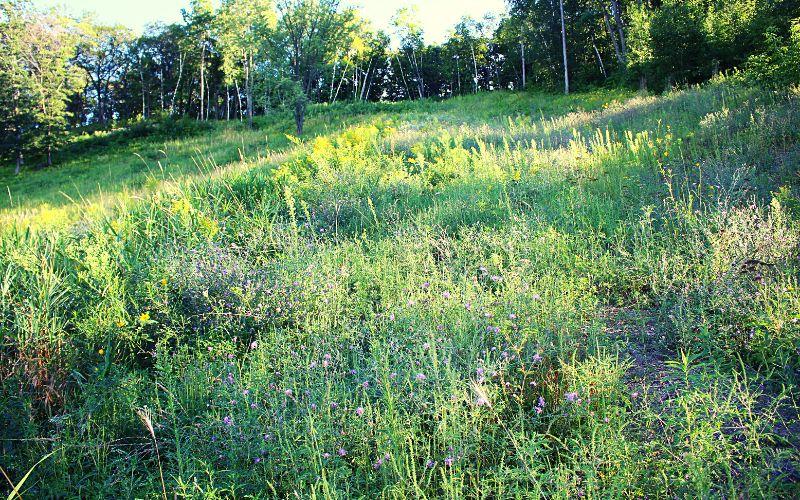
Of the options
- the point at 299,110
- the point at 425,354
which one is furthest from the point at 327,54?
the point at 425,354

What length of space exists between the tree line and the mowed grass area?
638cm

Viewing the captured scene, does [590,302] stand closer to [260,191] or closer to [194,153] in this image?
[260,191]

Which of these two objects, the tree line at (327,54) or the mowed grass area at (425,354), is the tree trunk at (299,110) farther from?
→ the mowed grass area at (425,354)

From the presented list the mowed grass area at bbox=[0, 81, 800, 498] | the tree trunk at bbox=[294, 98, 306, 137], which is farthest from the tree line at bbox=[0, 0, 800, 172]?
the mowed grass area at bbox=[0, 81, 800, 498]

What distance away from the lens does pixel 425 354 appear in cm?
249

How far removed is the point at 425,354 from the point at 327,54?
2211 cm

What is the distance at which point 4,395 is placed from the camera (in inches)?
95.8

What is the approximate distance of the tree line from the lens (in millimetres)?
14672

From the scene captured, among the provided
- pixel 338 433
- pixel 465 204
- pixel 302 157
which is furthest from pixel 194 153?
pixel 338 433

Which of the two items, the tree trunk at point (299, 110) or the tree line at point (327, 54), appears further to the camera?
the tree trunk at point (299, 110)

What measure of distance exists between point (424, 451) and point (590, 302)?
153 cm

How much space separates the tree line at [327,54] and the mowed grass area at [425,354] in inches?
251

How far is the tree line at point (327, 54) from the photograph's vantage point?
14.7 m

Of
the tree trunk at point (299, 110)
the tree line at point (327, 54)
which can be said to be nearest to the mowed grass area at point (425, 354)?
the tree line at point (327, 54)
